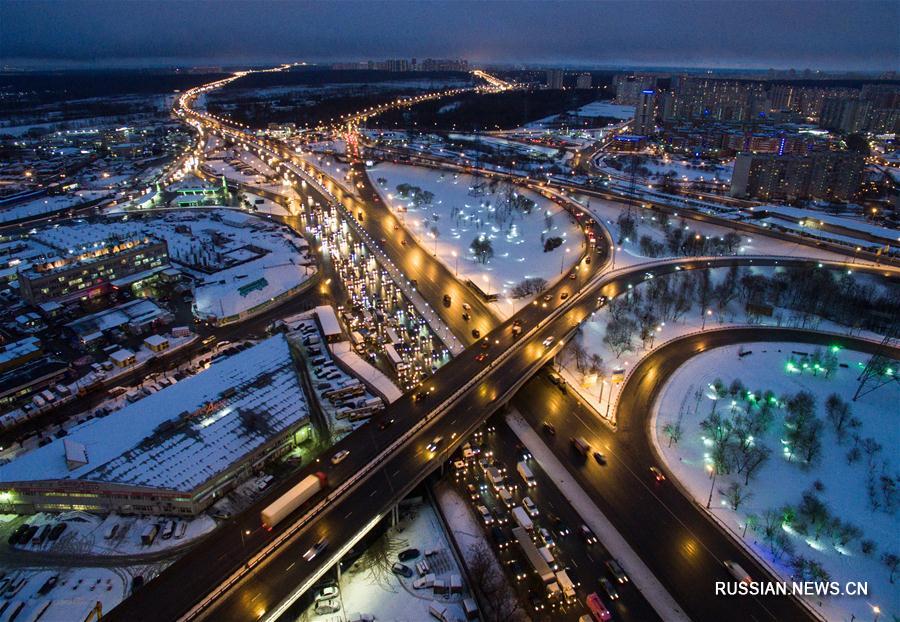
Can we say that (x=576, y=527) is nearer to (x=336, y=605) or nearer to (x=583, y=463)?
(x=583, y=463)

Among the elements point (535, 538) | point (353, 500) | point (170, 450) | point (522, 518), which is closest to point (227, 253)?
point (170, 450)

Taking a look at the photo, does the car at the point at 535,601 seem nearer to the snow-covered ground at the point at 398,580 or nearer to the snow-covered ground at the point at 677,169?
the snow-covered ground at the point at 398,580

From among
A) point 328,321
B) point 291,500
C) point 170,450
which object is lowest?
point 328,321

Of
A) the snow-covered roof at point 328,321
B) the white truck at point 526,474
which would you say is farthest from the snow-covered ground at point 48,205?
the white truck at point 526,474

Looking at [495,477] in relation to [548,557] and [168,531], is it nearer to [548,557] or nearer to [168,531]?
[548,557]

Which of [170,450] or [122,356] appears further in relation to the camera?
[122,356]

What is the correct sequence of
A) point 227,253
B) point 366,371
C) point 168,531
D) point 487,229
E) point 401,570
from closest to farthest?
point 401,570 < point 168,531 < point 366,371 < point 227,253 < point 487,229

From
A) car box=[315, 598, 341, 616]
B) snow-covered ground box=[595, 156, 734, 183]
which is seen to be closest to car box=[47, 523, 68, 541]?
car box=[315, 598, 341, 616]
